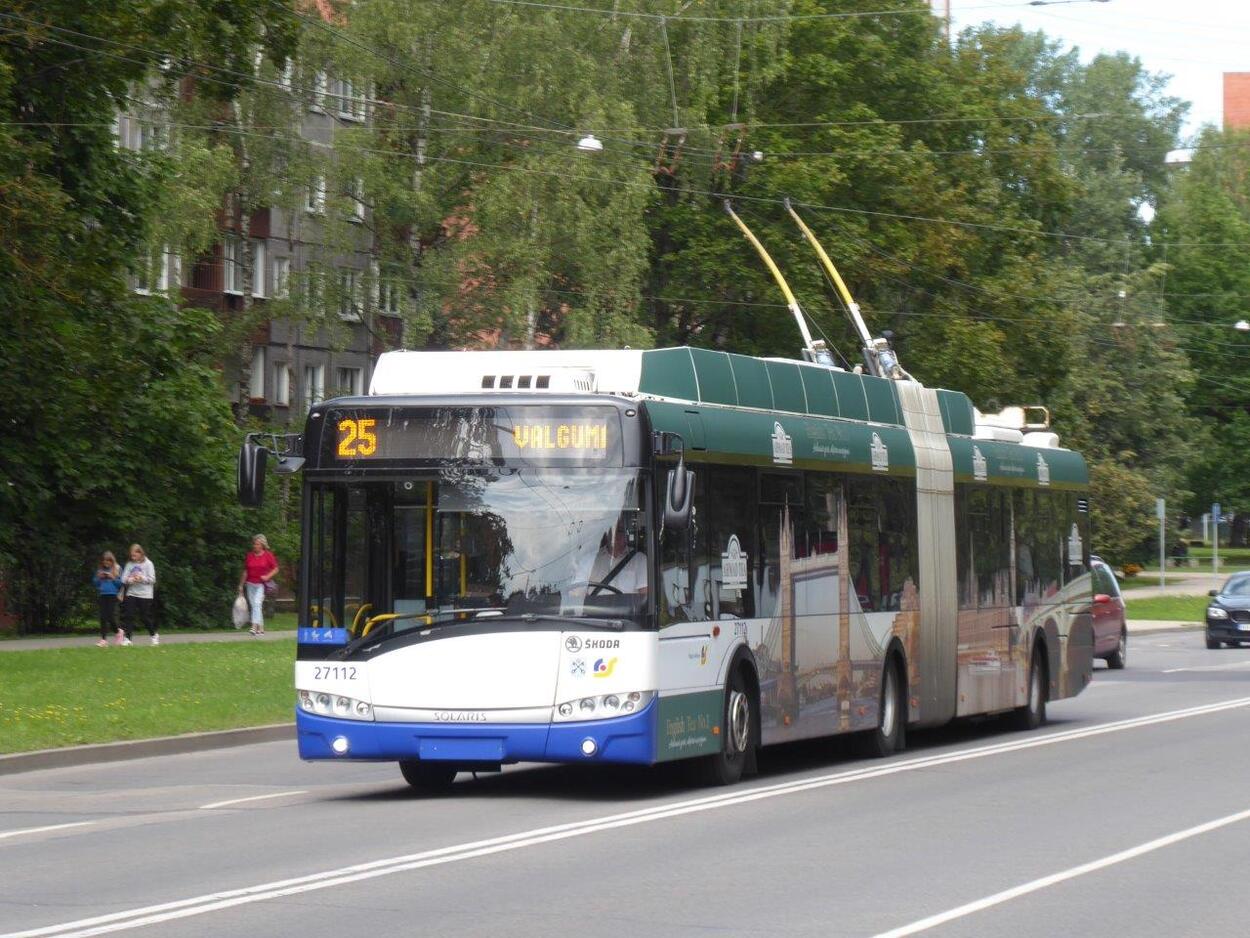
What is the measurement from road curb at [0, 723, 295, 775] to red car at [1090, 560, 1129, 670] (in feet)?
53.3

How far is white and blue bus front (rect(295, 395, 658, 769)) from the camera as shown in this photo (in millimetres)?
13867

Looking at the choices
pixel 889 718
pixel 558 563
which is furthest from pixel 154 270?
pixel 558 563

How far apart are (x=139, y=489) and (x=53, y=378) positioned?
994 cm

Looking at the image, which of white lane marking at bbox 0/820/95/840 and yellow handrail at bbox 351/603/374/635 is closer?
white lane marking at bbox 0/820/95/840

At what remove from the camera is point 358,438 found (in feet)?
47.4

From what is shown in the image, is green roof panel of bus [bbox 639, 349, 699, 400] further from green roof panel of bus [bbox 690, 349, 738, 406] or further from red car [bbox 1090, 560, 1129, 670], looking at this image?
red car [bbox 1090, 560, 1129, 670]

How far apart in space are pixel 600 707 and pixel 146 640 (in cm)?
2345

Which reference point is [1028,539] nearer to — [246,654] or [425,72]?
[246,654]

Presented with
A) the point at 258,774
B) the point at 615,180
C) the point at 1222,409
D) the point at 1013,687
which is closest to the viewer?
the point at 258,774

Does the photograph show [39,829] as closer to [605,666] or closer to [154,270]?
[605,666]

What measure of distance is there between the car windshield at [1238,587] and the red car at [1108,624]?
29.8 feet

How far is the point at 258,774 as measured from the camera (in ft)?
57.5

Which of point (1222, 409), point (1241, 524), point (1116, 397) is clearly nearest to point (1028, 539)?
point (1116, 397)

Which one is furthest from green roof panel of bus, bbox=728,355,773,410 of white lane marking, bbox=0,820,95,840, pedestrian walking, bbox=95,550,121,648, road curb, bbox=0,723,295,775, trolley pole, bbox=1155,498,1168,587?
trolley pole, bbox=1155,498,1168,587
